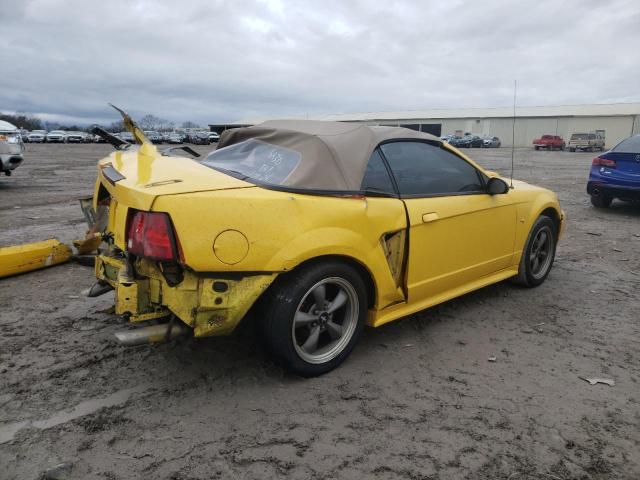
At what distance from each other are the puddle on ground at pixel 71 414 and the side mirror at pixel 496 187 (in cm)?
286

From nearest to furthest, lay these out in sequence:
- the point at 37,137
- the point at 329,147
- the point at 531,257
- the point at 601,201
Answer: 1. the point at 329,147
2. the point at 531,257
3. the point at 601,201
4. the point at 37,137

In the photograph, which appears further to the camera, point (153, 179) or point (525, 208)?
point (525, 208)

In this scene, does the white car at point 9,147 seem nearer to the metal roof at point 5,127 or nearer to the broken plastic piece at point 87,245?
the metal roof at point 5,127

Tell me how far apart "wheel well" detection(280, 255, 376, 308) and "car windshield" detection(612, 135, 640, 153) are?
23.7 ft

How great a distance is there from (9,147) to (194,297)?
965cm

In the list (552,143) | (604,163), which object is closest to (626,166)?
(604,163)

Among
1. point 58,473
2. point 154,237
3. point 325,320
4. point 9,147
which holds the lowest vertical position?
point 58,473

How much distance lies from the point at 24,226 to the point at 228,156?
16.0 ft

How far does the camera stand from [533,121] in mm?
55281

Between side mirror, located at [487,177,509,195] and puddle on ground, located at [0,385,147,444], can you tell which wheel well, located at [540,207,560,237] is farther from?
puddle on ground, located at [0,385,147,444]

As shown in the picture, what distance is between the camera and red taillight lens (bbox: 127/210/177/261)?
2.38 meters

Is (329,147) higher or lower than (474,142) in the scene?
lower

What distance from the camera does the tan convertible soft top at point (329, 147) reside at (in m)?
2.87

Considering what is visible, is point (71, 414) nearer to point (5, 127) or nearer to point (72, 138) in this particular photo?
point (5, 127)
